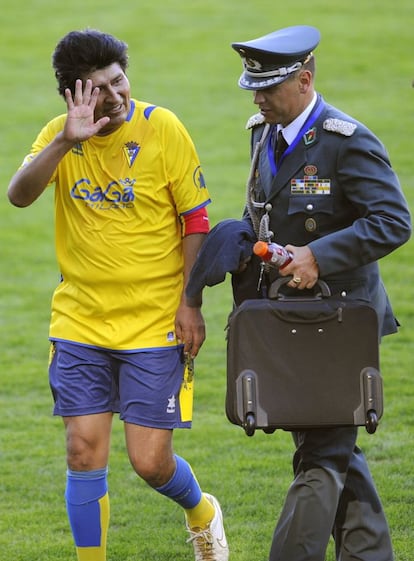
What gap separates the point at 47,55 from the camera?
18719mm

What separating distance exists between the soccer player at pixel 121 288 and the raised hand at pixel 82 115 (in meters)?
0.11

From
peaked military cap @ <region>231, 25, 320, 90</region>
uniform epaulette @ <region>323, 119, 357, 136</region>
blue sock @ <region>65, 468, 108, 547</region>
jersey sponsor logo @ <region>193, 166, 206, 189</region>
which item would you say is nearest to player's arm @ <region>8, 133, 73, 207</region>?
jersey sponsor logo @ <region>193, 166, 206, 189</region>

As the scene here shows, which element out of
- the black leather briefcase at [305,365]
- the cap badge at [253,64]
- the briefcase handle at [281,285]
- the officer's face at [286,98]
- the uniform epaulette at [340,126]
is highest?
the cap badge at [253,64]

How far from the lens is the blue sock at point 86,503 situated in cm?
488

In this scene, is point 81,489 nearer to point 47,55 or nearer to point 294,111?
point 294,111

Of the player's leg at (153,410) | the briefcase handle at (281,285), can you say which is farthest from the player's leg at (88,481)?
the briefcase handle at (281,285)

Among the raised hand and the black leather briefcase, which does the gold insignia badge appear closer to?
the black leather briefcase

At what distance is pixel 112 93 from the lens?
4.72m

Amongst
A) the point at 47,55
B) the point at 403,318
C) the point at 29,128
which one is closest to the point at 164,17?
the point at 47,55

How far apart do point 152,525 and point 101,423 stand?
1.11 m

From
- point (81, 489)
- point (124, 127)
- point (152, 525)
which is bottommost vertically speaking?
point (152, 525)

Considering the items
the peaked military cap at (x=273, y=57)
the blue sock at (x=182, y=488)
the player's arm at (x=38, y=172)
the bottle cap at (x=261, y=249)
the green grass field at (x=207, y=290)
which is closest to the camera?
the bottle cap at (x=261, y=249)

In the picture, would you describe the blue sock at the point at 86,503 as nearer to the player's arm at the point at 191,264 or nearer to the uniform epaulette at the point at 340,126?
the player's arm at the point at 191,264

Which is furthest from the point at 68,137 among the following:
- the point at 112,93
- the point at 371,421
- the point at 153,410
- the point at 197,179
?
the point at 371,421
